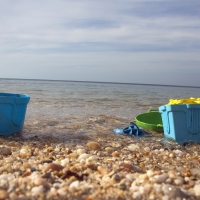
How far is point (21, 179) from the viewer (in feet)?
6.97

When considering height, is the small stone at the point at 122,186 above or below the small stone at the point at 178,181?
above

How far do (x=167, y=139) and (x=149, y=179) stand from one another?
7.10ft

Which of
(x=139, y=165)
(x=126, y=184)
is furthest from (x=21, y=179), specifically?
(x=139, y=165)

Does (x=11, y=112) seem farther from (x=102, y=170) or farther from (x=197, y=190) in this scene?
(x=197, y=190)

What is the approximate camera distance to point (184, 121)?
13.1 ft

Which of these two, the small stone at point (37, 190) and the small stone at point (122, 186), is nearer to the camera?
the small stone at point (37, 190)

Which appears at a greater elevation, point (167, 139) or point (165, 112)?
point (165, 112)

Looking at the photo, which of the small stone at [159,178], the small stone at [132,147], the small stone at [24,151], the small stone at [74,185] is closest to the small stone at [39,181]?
the small stone at [74,185]

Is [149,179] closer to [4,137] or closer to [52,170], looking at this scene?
[52,170]

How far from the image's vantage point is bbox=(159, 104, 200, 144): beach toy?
13.0 ft

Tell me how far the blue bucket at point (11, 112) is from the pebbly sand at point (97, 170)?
0.48 feet

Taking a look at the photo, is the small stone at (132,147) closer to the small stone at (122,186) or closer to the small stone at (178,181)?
the small stone at (178,181)

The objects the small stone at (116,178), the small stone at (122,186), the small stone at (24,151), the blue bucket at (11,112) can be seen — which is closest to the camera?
the small stone at (122,186)

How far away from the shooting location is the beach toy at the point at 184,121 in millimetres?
3951
